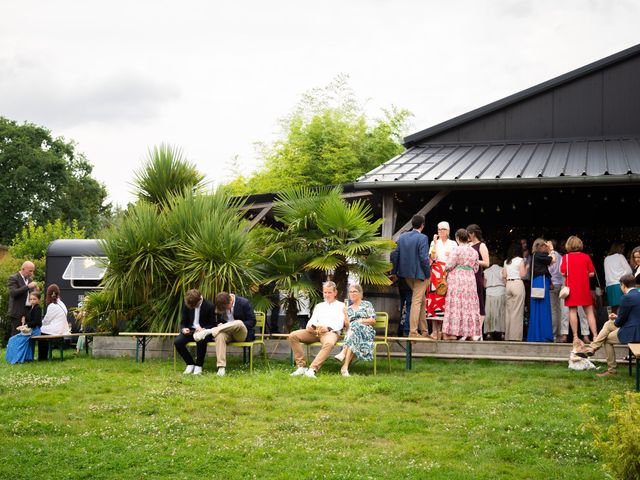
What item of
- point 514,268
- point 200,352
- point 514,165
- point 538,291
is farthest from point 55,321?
point 514,165

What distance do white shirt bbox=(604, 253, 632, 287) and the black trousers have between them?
5997 mm

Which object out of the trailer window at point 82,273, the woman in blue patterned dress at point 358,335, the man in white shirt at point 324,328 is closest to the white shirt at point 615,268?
the woman in blue patterned dress at point 358,335

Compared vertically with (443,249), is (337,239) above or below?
above

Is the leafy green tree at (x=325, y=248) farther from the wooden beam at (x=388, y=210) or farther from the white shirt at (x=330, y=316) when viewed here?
the white shirt at (x=330, y=316)

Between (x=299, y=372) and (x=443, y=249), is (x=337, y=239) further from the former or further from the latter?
(x=299, y=372)

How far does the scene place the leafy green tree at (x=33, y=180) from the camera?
47.0 m

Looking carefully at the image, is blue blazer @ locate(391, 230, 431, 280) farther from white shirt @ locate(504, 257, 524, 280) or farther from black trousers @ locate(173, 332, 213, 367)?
black trousers @ locate(173, 332, 213, 367)

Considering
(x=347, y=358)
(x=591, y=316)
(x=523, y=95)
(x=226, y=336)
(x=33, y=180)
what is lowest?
(x=347, y=358)

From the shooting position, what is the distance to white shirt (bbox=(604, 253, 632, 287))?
42.4 feet

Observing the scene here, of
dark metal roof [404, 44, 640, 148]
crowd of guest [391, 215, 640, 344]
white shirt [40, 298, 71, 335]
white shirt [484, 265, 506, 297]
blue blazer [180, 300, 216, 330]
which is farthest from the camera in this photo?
dark metal roof [404, 44, 640, 148]

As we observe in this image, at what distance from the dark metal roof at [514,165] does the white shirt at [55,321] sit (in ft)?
17.4

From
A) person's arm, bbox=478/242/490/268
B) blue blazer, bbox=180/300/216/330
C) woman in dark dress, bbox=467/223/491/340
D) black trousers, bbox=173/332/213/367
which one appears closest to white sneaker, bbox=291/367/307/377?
black trousers, bbox=173/332/213/367

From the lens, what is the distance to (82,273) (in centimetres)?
1936

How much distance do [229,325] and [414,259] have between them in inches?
116
